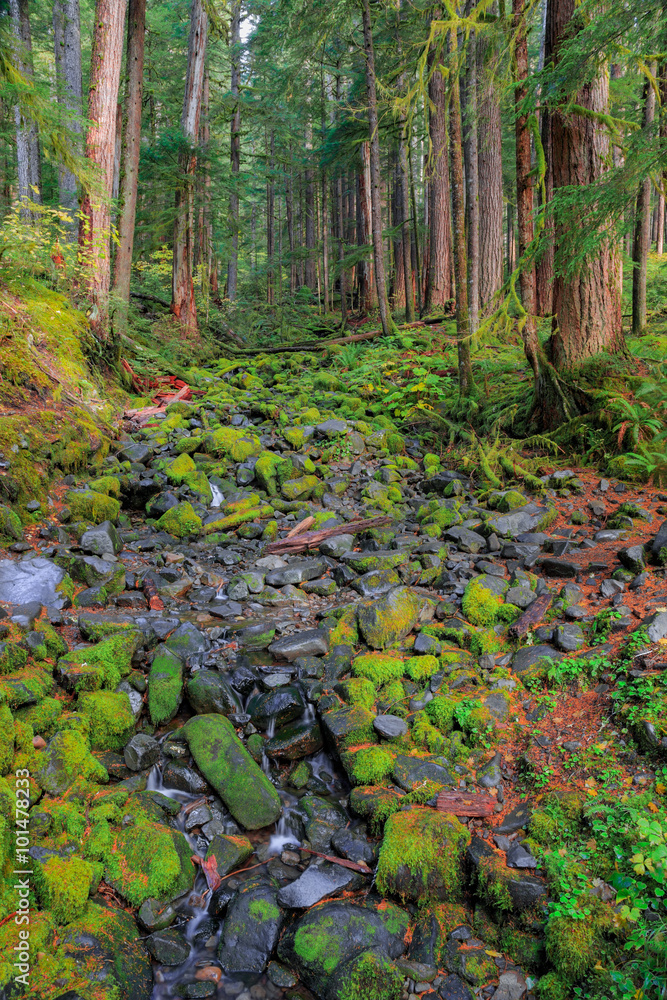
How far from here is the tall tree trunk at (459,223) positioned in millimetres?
8164

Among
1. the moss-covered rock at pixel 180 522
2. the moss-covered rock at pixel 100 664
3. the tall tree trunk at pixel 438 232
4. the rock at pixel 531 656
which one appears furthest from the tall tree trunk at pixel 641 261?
the moss-covered rock at pixel 100 664

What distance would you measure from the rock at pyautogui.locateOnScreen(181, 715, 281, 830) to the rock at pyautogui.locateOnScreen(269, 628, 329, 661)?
0.91 m

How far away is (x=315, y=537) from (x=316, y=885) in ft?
13.5

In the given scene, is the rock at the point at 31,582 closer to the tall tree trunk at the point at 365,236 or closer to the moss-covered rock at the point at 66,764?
the moss-covered rock at the point at 66,764

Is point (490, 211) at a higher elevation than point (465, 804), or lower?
higher

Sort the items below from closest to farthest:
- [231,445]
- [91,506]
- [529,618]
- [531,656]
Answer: [531,656] → [529,618] → [91,506] → [231,445]

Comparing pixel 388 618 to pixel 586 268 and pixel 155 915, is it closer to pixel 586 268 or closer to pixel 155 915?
pixel 155 915

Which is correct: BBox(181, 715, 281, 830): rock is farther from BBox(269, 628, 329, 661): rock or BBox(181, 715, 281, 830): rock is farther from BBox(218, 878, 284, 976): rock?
BBox(269, 628, 329, 661): rock

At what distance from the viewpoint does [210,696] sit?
4.50 metres

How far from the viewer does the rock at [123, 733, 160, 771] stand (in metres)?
3.90

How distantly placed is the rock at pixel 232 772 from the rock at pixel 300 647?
0.91m

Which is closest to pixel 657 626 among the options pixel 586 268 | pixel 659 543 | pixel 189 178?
pixel 659 543

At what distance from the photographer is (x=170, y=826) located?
3.58 meters

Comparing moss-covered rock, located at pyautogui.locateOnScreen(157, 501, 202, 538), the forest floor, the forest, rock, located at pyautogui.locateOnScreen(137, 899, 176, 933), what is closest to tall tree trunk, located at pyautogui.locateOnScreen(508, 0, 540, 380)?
the forest
